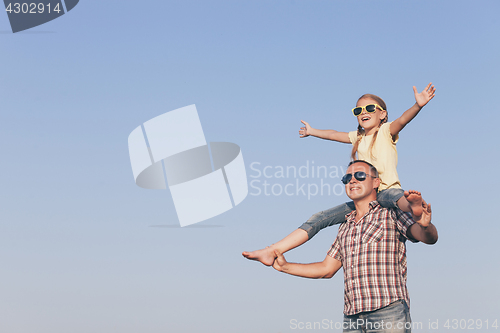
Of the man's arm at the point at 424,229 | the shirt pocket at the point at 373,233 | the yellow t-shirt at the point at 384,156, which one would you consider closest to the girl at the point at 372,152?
the yellow t-shirt at the point at 384,156

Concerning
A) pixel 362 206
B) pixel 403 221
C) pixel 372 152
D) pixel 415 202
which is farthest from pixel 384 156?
pixel 415 202

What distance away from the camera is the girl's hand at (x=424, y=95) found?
31.2ft

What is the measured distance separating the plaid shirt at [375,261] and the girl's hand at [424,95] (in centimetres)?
211

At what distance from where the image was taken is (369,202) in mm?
9102

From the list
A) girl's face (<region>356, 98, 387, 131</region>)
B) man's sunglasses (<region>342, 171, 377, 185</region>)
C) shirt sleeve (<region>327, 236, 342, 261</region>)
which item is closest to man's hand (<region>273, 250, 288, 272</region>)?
shirt sleeve (<region>327, 236, 342, 261</region>)

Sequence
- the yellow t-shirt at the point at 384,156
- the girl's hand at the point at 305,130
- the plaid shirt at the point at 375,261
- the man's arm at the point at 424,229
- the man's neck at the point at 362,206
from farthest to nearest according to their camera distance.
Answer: the girl's hand at the point at 305,130, the yellow t-shirt at the point at 384,156, the man's neck at the point at 362,206, the plaid shirt at the point at 375,261, the man's arm at the point at 424,229

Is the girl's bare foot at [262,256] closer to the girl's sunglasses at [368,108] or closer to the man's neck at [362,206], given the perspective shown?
the man's neck at [362,206]

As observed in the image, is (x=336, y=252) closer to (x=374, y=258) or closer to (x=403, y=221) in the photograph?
(x=374, y=258)

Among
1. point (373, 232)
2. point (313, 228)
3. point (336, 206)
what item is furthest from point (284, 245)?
point (373, 232)

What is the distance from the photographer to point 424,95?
955 cm

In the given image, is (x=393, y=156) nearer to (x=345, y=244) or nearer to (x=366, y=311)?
(x=345, y=244)

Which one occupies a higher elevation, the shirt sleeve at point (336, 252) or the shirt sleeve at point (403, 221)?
the shirt sleeve at point (403, 221)

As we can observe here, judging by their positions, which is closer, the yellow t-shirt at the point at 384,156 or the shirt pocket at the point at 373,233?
the shirt pocket at the point at 373,233

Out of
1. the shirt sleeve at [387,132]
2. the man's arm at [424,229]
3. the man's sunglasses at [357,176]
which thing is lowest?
the man's arm at [424,229]
